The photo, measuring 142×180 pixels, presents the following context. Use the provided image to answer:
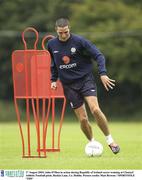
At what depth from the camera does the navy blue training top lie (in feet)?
42.5

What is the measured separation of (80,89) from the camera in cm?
1316

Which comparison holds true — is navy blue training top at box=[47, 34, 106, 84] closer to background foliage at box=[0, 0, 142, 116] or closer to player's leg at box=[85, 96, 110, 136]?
player's leg at box=[85, 96, 110, 136]

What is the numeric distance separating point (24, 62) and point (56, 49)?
21.4 inches

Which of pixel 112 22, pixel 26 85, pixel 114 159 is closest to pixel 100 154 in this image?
pixel 114 159

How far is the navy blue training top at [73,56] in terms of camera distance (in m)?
13.0

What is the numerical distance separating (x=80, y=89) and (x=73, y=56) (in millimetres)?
541

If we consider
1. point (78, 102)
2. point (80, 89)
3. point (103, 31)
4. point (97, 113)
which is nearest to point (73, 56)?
point (80, 89)

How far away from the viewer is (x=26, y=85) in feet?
43.3

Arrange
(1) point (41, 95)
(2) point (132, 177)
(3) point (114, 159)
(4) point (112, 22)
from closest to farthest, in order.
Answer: (2) point (132, 177) < (3) point (114, 159) < (1) point (41, 95) < (4) point (112, 22)

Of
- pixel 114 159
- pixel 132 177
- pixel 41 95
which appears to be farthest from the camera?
pixel 41 95

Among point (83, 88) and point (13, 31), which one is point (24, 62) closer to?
point (83, 88)
